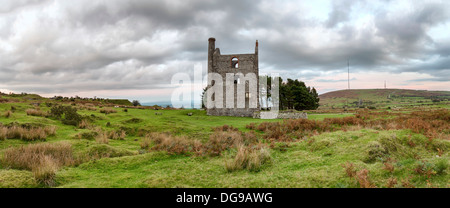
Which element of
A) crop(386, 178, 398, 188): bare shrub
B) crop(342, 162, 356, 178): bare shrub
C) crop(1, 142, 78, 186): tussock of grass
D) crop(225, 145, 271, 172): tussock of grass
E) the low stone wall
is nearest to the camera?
crop(386, 178, 398, 188): bare shrub

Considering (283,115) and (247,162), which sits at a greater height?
(283,115)

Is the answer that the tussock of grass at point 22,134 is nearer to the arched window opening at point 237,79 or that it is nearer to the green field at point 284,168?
the green field at point 284,168

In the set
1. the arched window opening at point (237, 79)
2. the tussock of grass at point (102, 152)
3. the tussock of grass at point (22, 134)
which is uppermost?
the arched window opening at point (237, 79)

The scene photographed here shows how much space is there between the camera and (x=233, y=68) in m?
33.9

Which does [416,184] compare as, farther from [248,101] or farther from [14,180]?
[248,101]

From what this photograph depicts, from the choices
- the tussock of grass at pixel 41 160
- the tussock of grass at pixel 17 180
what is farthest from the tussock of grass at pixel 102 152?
the tussock of grass at pixel 17 180

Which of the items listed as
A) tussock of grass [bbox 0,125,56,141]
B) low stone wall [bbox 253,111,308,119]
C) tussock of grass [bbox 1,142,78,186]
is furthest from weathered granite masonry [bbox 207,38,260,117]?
tussock of grass [bbox 1,142,78,186]

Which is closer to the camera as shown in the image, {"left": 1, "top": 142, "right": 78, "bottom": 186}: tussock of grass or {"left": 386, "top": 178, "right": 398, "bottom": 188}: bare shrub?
{"left": 386, "top": 178, "right": 398, "bottom": 188}: bare shrub

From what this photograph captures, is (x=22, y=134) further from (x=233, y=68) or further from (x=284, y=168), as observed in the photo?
(x=233, y=68)

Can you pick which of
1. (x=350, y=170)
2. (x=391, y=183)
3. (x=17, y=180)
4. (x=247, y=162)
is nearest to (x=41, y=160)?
(x=17, y=180)

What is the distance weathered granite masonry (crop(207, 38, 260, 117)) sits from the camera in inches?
1316

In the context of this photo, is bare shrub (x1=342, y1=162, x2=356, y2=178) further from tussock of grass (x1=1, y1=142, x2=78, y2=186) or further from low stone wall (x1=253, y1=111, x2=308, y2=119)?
low stone wall (x1=253, y1=111, x2=308, y2=119)

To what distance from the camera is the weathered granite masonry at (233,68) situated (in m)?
33.4
